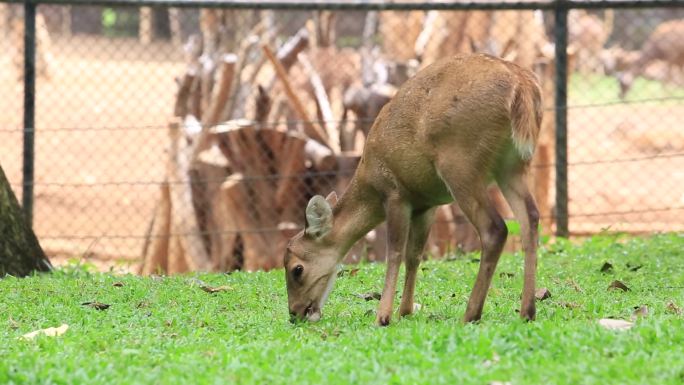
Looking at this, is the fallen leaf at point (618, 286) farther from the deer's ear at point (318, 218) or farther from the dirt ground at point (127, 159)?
the dirt ground at point (127, 159)

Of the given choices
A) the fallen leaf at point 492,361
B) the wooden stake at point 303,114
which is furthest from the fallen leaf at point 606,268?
the wooden stake at point 303,114

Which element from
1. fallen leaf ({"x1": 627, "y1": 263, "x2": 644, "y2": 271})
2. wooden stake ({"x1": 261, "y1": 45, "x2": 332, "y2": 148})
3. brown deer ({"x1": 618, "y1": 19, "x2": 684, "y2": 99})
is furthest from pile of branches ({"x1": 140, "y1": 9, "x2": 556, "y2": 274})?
brown deer ({"x1": 618, "y1": 19, "x2": 684, "y2": 99})

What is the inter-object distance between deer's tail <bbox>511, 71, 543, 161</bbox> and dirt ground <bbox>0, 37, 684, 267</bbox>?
7.28m

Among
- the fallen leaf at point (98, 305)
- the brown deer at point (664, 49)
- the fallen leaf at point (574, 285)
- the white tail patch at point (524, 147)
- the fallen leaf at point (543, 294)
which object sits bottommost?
the brown deer at point (664, 49)

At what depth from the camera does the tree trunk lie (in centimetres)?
A: 770

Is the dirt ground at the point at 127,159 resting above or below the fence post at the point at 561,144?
below

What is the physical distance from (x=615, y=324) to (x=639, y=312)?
611 millimetres

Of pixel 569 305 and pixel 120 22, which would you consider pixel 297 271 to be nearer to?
pixel 569 305

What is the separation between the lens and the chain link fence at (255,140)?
11.0m

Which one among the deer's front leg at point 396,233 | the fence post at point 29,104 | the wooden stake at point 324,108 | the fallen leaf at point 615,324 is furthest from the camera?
the wooden stake at point 324,108

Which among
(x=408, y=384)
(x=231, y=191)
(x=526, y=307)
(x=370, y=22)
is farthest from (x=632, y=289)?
(x=370, y=22)

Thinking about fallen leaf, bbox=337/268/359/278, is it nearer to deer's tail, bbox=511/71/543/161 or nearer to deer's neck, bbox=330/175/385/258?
deer's neck, bbox=330/175/385/258

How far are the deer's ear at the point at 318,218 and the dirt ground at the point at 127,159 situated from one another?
23.1 ft

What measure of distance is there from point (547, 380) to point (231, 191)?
6867mm
